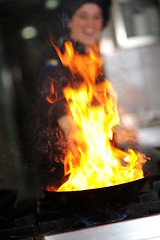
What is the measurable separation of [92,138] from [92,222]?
0.35 meters

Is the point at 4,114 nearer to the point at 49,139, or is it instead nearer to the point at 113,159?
the point at 49,139

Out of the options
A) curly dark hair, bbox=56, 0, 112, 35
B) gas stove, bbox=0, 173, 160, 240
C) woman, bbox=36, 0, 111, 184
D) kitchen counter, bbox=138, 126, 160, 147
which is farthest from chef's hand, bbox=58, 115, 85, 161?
kitchen counter, bbox=138, 126, 160, 147

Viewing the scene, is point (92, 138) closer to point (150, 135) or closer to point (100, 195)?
point (100, 195)

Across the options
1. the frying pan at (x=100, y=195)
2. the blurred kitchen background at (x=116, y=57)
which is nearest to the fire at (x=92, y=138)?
the frying pan at (x=100, y=195)

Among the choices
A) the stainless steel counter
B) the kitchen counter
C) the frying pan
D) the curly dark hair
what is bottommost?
the kitchen counter

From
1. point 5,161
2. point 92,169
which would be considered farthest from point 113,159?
point 5,161

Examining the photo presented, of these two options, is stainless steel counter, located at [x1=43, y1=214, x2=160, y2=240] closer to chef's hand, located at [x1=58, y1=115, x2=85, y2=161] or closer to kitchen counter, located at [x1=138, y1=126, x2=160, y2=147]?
chef's hand, located at [x1=58, y1=115, x2=85, y2=161]

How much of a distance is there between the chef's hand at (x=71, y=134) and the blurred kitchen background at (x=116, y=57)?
0.50 metres

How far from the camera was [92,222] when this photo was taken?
49.6 inches

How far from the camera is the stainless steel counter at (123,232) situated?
1195mm

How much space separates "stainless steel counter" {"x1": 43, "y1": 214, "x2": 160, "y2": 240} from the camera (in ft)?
3.92

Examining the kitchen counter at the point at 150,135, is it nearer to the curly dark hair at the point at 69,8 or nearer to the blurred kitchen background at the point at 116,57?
the blurred kitchen background at the point at 116,57

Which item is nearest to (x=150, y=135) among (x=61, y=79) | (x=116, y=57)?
(x=116, y=57)

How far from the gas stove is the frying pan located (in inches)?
1.3
